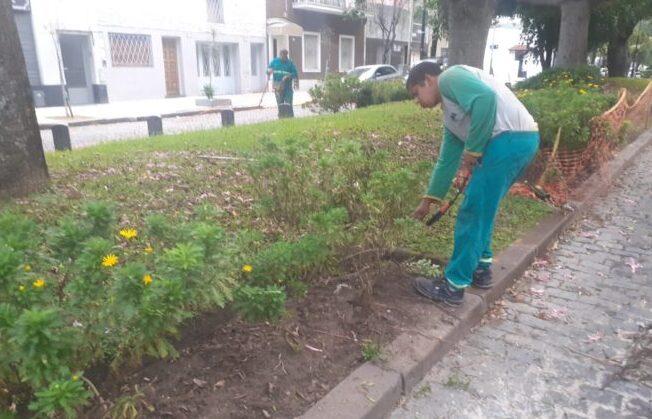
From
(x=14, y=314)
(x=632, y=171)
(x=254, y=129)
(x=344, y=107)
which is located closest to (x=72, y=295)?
(x=14, y=314)

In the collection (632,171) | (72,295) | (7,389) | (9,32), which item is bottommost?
(632,171)

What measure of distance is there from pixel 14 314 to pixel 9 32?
3862 mm

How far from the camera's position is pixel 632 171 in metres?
8.59

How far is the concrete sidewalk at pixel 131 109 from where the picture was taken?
695 inches

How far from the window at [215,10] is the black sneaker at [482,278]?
84.8 ft

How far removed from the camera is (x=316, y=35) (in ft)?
114

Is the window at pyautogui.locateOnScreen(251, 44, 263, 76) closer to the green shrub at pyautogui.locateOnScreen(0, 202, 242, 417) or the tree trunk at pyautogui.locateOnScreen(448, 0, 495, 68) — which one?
the tree trunk at pyautogui.locateOnScreen(448, 0, 495, 68)

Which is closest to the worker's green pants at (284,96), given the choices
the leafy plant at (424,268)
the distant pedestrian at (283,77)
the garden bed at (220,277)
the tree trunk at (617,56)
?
the distant pedestrian at (283,77)

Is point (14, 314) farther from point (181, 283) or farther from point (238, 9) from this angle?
point (238, 9)

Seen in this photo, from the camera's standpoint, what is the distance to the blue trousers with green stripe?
339 centimetres

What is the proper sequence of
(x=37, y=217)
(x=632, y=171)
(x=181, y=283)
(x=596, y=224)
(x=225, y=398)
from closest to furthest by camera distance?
(x=181, y=283)
(x=225, y=398)
(x=37, y=217)
(x=596, y=224)
(x=632, y=171)

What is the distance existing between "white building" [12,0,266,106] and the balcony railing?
3987mm

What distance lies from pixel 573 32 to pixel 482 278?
14.7m

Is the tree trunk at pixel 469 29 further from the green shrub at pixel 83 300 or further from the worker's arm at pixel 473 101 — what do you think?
the green shrub at pixel 83 300
